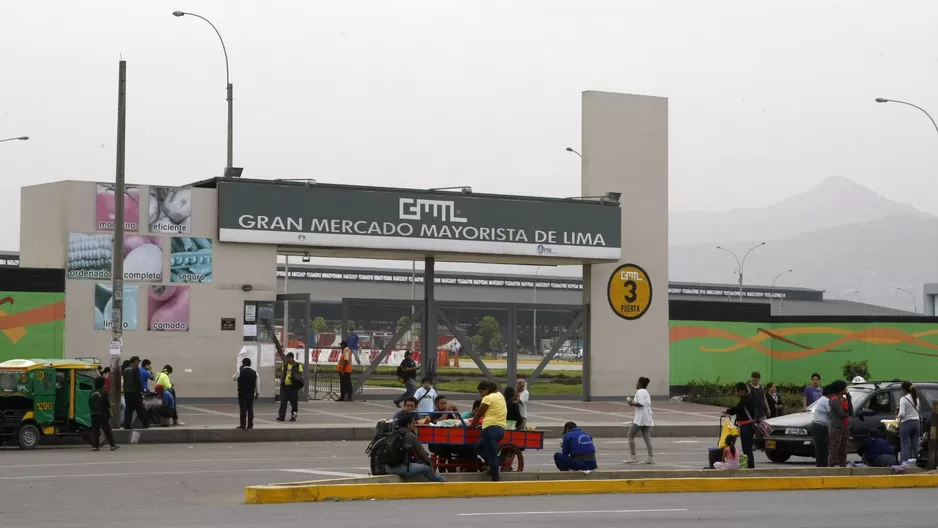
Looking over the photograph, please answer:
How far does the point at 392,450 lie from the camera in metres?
17.0

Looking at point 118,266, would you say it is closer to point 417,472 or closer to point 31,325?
point 31,325

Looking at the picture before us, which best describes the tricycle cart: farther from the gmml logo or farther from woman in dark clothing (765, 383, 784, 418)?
the gmml logo

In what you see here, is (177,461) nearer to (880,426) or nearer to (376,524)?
(376,524)

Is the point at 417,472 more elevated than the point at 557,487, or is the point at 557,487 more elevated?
the point at 417,472

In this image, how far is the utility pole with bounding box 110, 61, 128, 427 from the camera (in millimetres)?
25688

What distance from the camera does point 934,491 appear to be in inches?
711

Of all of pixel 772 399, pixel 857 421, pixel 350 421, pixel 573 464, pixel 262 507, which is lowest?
pixel 262 507

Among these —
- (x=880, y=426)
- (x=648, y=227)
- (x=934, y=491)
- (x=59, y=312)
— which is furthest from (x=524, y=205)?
(x=934, y=491)

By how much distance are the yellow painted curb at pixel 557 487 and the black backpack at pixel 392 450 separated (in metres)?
0.69

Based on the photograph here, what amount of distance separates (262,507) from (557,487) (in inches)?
166

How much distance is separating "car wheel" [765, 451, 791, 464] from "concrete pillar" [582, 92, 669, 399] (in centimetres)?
1439

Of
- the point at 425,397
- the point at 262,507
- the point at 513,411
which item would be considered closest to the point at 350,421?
the point at 425,397

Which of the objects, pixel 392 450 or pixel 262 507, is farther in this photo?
pixel 392 450

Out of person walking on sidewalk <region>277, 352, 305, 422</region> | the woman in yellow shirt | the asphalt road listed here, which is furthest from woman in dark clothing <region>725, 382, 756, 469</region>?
person walking on sidewalk <region>277, 352, 305, 422</region>
